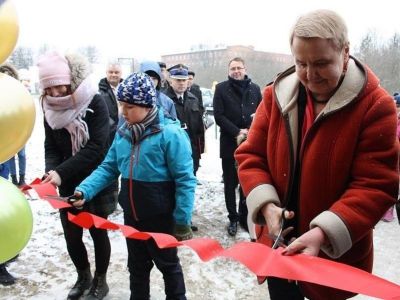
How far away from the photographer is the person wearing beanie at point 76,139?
2.98 metres

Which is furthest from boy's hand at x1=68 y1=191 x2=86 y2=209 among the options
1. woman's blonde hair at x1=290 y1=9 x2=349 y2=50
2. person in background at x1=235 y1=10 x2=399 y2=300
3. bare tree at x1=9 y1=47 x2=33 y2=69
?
bare tree at x1=9 y1=47 x2=33 y2=69

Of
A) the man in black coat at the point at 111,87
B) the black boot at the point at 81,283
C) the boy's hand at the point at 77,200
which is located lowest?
the black boot at the point at 81,283

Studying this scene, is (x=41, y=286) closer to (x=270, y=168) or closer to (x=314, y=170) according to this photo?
(x=270, y=168)

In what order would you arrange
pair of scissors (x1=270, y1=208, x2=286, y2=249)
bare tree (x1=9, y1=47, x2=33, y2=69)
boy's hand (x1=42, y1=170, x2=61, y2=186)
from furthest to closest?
bare tree (x1=9, y1=47, x2=33, y2=69)
boy's hand (x1=42, y1=170, x2=61, y2=186)
pair of scissors (x1=270, y1=208, x2=286, y2=249)

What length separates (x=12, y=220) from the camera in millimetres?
1855

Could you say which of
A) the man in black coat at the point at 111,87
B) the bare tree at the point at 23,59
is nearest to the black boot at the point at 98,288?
the man in black coat at the point at 111,87

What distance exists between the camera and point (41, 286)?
12.0 ft

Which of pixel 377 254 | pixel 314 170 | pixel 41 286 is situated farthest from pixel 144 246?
pixel 377 254

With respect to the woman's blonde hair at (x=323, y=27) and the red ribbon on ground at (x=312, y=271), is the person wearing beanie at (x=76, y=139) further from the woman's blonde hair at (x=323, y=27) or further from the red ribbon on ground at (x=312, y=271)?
the woman's blonde hair at (x=323, y=27)

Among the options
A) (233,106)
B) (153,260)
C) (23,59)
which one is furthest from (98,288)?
(23,59)

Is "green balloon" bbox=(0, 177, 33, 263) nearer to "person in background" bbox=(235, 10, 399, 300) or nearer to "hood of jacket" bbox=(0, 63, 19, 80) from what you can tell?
"person in background" bbox=(235, 10, 399, 300)

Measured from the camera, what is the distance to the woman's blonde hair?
1500mm

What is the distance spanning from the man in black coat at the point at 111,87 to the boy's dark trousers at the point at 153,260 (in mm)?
2205

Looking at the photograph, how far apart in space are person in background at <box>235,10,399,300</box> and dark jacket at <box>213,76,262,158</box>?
10.4ft
